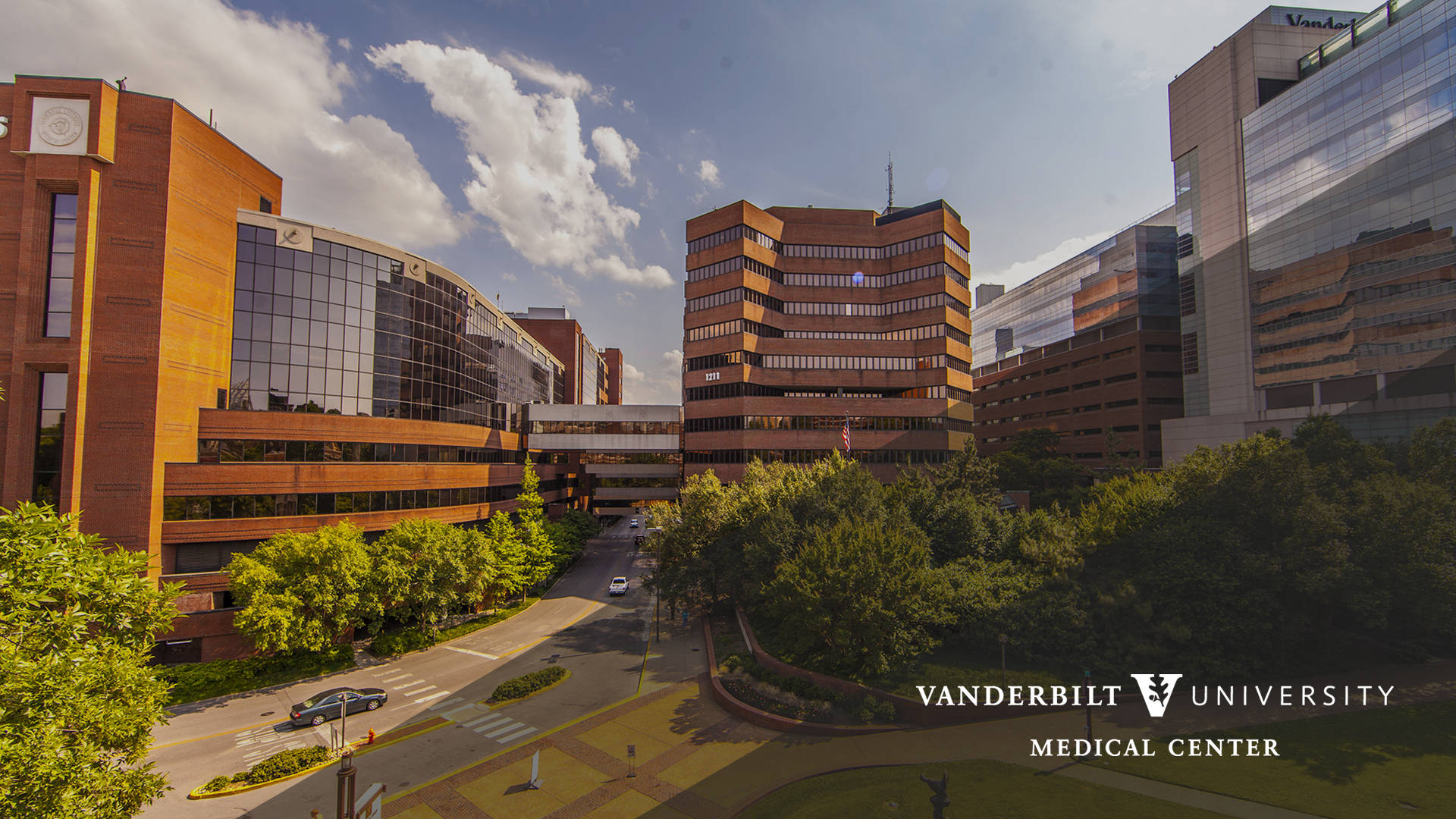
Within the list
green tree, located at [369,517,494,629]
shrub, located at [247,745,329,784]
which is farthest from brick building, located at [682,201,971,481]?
shrub, located at [247,745,329,784]

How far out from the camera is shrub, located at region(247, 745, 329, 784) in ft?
73.9

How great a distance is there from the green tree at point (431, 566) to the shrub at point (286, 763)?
11946 millimetres

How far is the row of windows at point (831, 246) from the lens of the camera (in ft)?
244

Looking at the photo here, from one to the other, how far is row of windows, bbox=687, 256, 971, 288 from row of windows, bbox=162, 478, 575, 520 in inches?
1566

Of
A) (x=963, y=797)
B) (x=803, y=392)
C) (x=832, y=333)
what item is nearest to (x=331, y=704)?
(x=963, y=797)

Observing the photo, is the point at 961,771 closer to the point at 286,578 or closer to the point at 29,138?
the point at 286,578

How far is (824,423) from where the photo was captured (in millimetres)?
73688

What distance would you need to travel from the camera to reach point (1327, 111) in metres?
56.2

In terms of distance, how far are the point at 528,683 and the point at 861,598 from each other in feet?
61.1

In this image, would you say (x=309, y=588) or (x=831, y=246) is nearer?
(x=309, y=588)

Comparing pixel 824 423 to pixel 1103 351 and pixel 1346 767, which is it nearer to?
pixel 1103 351

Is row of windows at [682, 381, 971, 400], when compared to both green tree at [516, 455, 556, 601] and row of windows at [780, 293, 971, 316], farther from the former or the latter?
green tree at [516, 455, 556, 601]

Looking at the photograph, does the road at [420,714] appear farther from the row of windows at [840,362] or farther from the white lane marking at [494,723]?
the row of windows at [840,362]

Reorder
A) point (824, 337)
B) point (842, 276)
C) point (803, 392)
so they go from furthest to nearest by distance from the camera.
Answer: point (842, 276) → point (824, 337) → point (803, 392)
